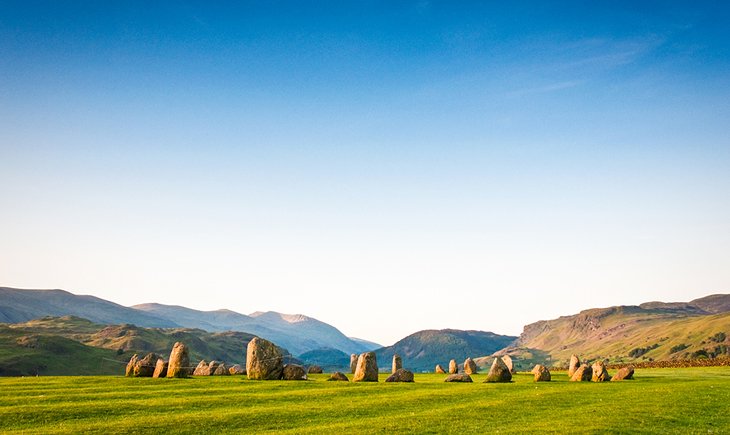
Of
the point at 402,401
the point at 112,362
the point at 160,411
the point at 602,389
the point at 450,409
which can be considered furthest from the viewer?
the point at 112,362

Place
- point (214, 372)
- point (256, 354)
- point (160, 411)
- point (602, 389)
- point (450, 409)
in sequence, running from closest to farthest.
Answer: point (160, 411) → point (450, 409) → point (602, 389) → point (256, 354) → point (214, 372)

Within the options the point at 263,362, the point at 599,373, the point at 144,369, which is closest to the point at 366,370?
the point at 263,362

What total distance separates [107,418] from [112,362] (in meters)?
157

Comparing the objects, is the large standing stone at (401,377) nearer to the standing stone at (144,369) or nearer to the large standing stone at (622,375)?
the large standing stone at (622,375)

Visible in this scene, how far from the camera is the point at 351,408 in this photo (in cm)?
2911

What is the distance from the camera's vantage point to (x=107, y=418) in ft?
81.5

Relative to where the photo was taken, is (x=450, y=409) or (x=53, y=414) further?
(x=450, y=409)

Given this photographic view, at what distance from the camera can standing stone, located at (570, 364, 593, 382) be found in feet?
163

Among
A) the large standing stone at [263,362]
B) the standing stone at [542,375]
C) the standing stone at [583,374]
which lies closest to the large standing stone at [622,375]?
the standing stone at [583,374]

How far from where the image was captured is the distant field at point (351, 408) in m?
23.1

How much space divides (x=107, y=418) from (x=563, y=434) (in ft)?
67.3

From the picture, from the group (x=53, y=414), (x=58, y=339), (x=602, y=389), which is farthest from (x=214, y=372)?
(x=58, y=339)

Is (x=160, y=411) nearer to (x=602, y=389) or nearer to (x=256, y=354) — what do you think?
(x=256, y=354)


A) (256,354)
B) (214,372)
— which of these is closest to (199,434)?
(256,354)
